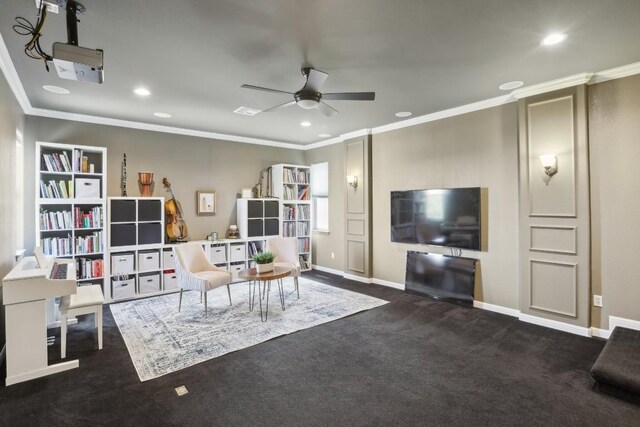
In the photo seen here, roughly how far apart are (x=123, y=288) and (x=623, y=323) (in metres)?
5.99

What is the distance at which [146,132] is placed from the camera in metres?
5.28

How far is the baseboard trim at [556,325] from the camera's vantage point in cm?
340

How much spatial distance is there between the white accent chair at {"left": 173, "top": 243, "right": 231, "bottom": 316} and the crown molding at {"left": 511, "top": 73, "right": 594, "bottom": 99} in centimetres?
415

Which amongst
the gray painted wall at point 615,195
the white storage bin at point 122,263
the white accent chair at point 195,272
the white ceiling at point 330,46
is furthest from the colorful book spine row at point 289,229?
the gray painted wall at point 615,195

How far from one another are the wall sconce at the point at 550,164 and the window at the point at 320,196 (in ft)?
12.9

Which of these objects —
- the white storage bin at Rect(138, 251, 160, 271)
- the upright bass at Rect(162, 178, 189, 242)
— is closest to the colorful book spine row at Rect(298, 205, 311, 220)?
the upright bass at Rect(162, 178, 189, 242)

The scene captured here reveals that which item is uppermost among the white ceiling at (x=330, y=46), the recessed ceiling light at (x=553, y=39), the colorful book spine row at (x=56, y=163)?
the white ceiling at (x=330, y=46)

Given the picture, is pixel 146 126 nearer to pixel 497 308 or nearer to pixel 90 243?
pixel 90 243

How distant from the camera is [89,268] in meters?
4.50

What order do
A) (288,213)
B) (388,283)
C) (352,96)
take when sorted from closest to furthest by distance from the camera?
1. (352,96)
2. (388,283)
3. (288,213)

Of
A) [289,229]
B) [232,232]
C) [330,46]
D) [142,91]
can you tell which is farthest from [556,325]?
[142,91]

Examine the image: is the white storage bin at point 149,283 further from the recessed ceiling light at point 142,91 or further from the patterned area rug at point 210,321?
the recessed ceiling light at point 142,91

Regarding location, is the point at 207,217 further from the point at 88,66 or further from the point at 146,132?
the point at 88,66

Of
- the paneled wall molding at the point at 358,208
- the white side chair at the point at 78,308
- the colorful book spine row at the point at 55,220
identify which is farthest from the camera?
the paneled wall molding at the point at 358,208
